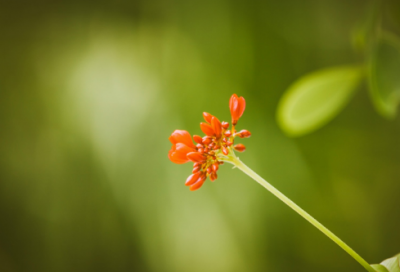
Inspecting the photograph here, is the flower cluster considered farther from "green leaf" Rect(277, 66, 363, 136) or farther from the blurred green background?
the blurred green background

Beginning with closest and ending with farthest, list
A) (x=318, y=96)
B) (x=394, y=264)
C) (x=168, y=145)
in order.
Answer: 1. (x=394, y=264)
2. (x=318, y=96)
3. (x=168, y=145)

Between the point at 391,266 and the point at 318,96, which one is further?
the point at 318,96

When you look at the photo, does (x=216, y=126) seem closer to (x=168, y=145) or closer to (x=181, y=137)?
(x=181, y=137)

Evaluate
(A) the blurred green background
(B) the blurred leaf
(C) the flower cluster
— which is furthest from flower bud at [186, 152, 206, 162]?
(A) the blurred green background

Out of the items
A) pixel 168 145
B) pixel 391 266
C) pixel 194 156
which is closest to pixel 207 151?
pixel 194 156

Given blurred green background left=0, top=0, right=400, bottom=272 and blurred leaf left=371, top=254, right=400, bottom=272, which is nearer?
blurred leaf left=371, top=254, right=400, bottom=272

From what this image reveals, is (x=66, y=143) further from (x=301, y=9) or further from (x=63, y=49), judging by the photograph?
(x=301, y=9)
